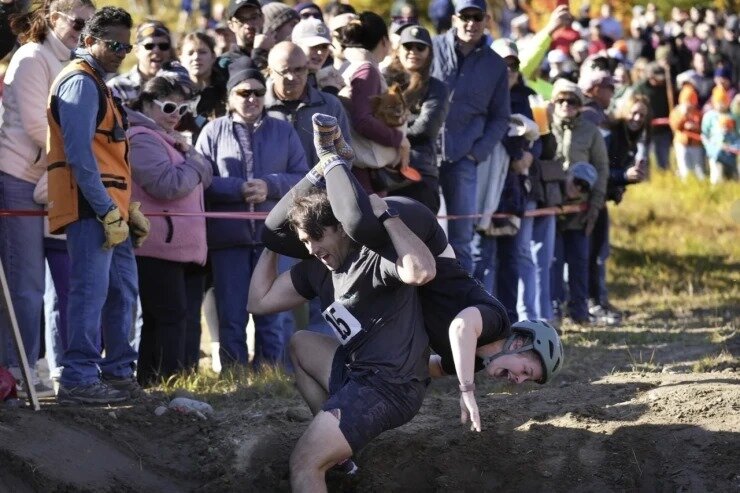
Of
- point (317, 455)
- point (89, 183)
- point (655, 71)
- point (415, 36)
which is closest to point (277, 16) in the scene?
point (415, 36)

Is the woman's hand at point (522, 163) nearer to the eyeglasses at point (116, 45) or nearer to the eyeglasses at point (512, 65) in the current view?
the eyeglasses at point (512, 65)

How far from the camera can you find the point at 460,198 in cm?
1130

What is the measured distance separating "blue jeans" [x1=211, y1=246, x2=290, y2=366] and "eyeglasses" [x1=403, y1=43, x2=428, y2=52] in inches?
79.6

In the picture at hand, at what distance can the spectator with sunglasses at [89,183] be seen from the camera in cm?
→ 772

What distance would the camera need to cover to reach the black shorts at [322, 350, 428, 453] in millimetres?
6797

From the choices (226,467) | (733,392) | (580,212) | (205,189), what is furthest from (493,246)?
(226,467)

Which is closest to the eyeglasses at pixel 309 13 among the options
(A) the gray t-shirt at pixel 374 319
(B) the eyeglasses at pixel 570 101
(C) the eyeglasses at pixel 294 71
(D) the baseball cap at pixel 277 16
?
(D) the baseball cap at pixel 277 16

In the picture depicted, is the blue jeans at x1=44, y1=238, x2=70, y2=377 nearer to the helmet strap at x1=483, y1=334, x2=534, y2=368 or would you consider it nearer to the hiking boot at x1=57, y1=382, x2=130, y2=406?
the hiking boot at x1=57, y1=382, x2=130, y2=406

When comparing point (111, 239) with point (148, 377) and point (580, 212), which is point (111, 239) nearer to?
point (148, 377)

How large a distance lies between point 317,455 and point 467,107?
16.8ft

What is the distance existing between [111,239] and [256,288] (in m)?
0.96

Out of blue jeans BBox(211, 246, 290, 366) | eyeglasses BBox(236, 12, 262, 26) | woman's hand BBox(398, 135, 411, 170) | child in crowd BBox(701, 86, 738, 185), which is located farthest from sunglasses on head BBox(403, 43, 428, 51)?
child in crowd BBox(701, 86, 738, 185)

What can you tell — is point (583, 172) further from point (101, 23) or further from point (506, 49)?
point (101, 23)

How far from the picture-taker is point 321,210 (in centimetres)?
679
